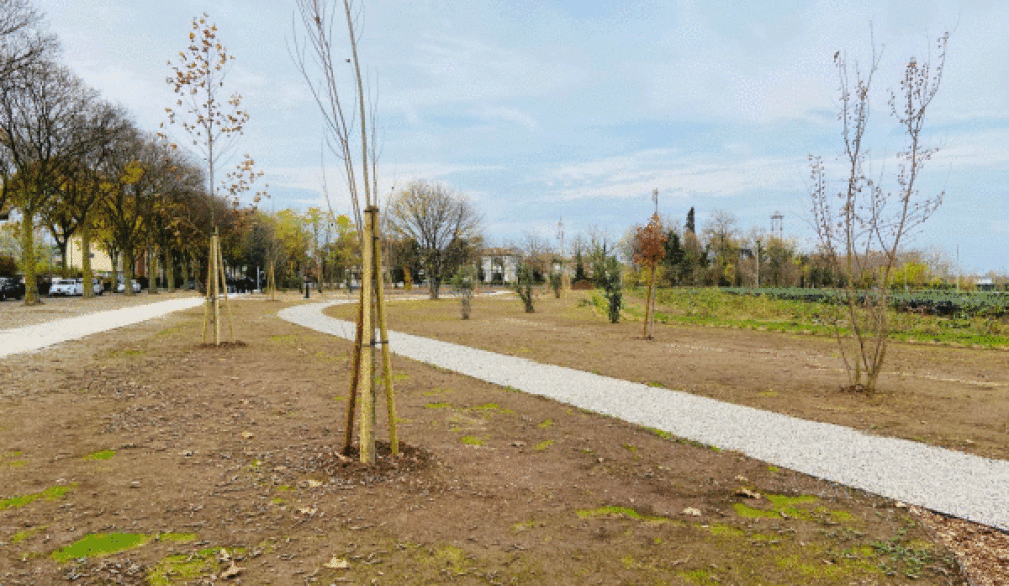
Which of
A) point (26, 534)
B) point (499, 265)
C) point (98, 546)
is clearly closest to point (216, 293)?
point (26, 534)

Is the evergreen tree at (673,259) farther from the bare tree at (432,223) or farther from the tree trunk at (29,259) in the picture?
the tree trunk at (29,259)

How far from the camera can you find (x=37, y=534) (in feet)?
10.5

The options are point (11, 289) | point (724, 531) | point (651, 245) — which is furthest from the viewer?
point (11, 289)

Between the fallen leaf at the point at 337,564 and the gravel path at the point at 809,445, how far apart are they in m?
3.68

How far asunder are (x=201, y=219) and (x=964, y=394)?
150 ft

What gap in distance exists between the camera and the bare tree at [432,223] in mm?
39781

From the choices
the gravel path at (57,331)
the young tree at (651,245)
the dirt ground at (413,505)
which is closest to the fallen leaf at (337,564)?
the dirt ground at (413,505)

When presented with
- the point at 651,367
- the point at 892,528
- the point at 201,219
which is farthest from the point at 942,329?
the point at 201,219

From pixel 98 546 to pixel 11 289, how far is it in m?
41.3

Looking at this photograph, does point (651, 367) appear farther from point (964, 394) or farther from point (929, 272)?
point (929, 272)

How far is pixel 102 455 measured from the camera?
4609mm

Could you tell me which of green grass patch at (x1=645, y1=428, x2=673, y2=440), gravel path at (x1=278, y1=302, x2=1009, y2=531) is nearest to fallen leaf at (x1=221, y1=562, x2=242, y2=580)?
green grass patch at (x1=645, y1=428, x2=673, y2=440)

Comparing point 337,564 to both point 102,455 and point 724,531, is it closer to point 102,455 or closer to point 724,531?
point 724,531

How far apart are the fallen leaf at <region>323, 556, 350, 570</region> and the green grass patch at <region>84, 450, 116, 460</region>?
2.68 meters
